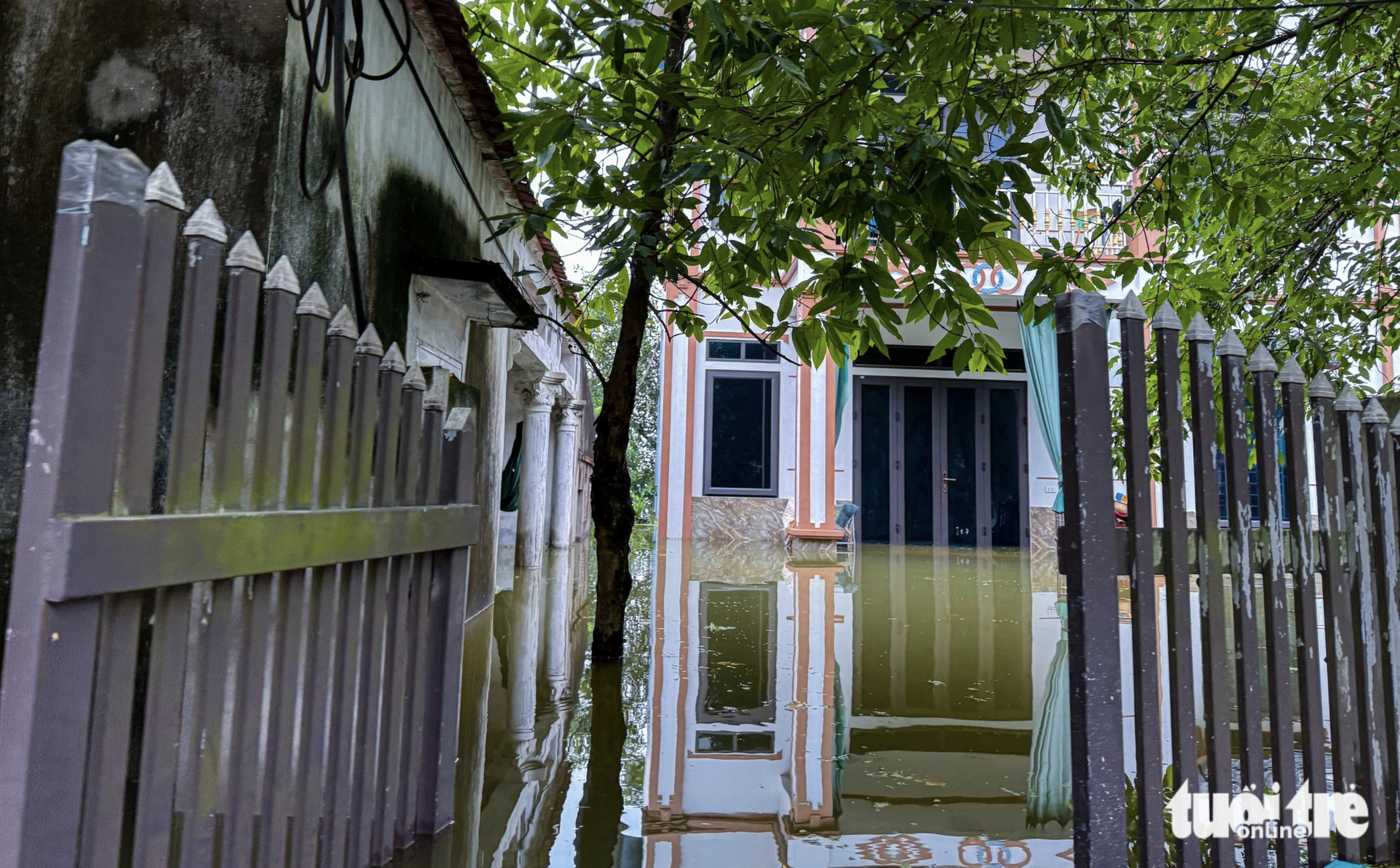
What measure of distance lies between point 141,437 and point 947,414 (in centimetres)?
1431

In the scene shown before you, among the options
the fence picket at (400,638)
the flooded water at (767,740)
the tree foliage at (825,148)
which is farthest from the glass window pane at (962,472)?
the fence picket at (400,638)

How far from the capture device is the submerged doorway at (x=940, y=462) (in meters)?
14.5

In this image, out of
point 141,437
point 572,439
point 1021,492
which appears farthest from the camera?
point 1021,492

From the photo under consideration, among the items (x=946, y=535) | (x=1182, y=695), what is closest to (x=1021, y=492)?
(x=946, y=535)

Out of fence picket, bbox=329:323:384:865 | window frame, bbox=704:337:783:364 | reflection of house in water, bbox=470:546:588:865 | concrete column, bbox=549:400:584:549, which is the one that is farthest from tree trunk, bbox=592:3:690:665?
window frame, bbox=704:337:783:364

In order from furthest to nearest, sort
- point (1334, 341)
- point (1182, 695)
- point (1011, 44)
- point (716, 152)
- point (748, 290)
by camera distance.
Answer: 1. point (1334, 341)
2. point (748, 290)
3. point (716, 152)
4. point (1011, 44)
5. point (1182, 695)

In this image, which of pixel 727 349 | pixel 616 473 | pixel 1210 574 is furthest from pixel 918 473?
pixel 1210 574

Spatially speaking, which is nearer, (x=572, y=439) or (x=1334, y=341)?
(x=1334, y=341)

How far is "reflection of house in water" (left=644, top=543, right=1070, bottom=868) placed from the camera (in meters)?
2.54

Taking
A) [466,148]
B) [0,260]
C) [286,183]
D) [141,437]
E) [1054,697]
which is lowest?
[1054,697]

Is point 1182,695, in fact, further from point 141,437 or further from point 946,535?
point 946,535

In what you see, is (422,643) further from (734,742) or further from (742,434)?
(742,434)

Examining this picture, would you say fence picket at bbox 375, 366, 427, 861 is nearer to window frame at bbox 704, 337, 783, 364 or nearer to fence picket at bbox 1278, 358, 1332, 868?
fence picket at bbox 1278, 358, 1332, 868

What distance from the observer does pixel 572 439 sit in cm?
1227
